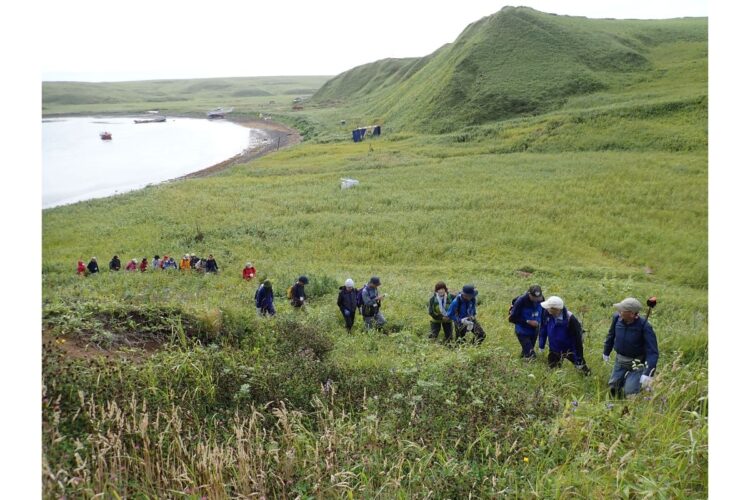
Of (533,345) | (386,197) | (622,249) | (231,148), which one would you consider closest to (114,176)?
(231,148)

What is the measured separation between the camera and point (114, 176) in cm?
4722

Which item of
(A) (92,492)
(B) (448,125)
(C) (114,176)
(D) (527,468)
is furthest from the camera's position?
(B) (448,125)

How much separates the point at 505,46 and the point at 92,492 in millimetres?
71664

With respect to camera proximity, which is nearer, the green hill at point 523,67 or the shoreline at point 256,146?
the shoreline at point 256,146

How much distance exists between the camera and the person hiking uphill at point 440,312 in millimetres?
9367

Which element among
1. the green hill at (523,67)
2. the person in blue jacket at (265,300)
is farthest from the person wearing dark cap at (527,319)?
the green hill at (523,67)

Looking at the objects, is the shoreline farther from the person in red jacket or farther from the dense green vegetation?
the person in red jacket

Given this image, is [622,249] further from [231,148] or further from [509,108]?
[231,148]

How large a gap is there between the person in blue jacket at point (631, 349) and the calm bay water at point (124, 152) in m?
34.4

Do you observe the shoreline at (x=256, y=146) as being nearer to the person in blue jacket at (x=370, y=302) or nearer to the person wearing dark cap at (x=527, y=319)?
the person in blue jacket at (x=370, y=302)

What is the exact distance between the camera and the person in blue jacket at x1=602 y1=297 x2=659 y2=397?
641 centimetres

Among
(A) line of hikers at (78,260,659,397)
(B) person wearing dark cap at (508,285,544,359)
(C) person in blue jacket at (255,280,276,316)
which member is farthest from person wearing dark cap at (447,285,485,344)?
(C) person in blue jacket at (255,280,276,316)

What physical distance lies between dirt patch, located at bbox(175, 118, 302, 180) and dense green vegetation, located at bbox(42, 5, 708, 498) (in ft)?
15.4

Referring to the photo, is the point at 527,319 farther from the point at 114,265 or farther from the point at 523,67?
the point at 523,67
